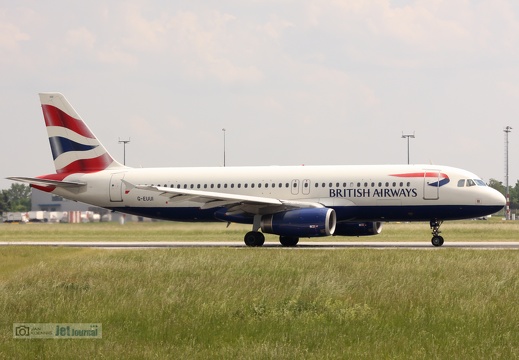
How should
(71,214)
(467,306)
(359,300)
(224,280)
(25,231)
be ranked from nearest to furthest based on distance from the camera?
(467,306) < (359,300) < (224,280) < (25,231) < (71,214)

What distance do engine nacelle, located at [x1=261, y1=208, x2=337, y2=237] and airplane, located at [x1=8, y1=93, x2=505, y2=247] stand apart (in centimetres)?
4

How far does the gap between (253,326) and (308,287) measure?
16.3 ft

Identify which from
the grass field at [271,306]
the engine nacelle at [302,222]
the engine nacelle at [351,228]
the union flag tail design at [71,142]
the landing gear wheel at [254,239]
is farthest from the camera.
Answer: the union flag tail design at [71,142]

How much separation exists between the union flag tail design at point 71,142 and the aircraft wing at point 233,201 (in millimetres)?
5850

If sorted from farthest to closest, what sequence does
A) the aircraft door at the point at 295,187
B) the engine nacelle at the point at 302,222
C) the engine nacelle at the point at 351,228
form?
the engine nacelle at the point at 351,228, the aircraft door at the point at 295,187, the engine nacelle at the point at 302,222

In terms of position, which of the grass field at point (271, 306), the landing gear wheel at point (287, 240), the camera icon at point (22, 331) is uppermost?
the camera icon at point (22, 331)

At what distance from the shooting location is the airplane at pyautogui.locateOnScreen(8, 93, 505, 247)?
38312 millimetres

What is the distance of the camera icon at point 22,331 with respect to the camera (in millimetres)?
14391

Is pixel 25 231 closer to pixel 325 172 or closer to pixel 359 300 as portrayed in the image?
pixel 325 172

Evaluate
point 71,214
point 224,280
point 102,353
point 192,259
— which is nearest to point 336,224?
point 192,259

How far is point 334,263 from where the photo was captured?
26109 mm

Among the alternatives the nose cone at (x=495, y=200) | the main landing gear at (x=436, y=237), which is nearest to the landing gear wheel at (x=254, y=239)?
the main landing gear at (x=436, y=237)

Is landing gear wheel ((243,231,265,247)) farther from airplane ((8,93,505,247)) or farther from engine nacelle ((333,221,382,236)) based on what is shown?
engine nacelle ((333,221,382,236))

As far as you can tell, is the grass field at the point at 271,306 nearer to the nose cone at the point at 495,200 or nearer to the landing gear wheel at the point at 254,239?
the nose cone at the point at 495,200
